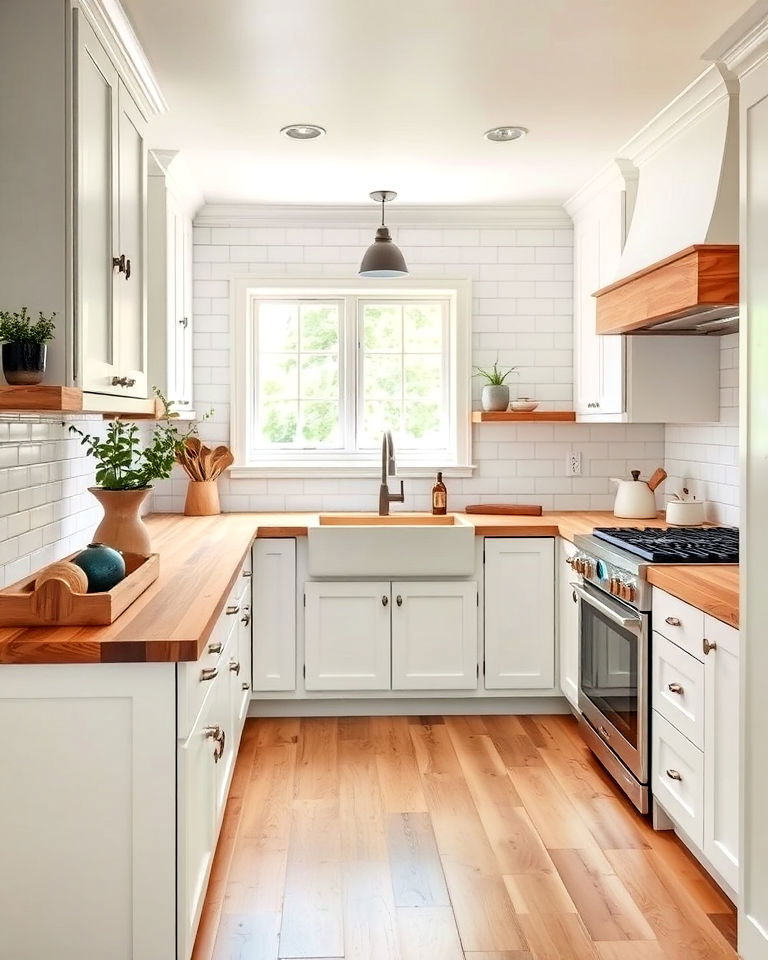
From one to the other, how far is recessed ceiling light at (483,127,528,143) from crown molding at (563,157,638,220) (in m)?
0.57

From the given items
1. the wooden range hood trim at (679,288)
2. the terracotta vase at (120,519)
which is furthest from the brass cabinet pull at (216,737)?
the wooden range hood trim at (679,288)

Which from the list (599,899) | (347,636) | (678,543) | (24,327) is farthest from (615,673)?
(24,327)

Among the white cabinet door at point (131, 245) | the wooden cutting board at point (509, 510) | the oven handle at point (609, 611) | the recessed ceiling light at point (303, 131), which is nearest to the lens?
the white cabinet door at point (131, 245)

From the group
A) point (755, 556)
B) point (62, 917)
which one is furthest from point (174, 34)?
point (62, 917)

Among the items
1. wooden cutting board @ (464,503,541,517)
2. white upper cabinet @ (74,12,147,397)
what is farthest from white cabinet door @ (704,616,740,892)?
wooden cutting board @ (464,503,541,517)

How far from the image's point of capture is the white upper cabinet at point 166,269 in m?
3.77

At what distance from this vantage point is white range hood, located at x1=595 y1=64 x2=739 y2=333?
2.83 meters

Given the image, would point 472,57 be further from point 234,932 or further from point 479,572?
point 234,932

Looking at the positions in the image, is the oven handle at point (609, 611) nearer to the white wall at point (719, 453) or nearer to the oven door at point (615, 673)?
the oven door at point (615, 673)

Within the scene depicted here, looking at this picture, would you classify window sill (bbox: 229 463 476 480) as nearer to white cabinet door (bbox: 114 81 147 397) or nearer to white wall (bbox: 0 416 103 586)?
white wall (bbox: 0 416 103 586)

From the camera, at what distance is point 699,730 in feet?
8.48

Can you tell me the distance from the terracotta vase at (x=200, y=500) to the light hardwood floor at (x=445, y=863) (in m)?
1.25

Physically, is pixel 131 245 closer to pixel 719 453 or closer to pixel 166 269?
pixel 166 269

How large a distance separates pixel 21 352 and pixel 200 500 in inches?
99.1
